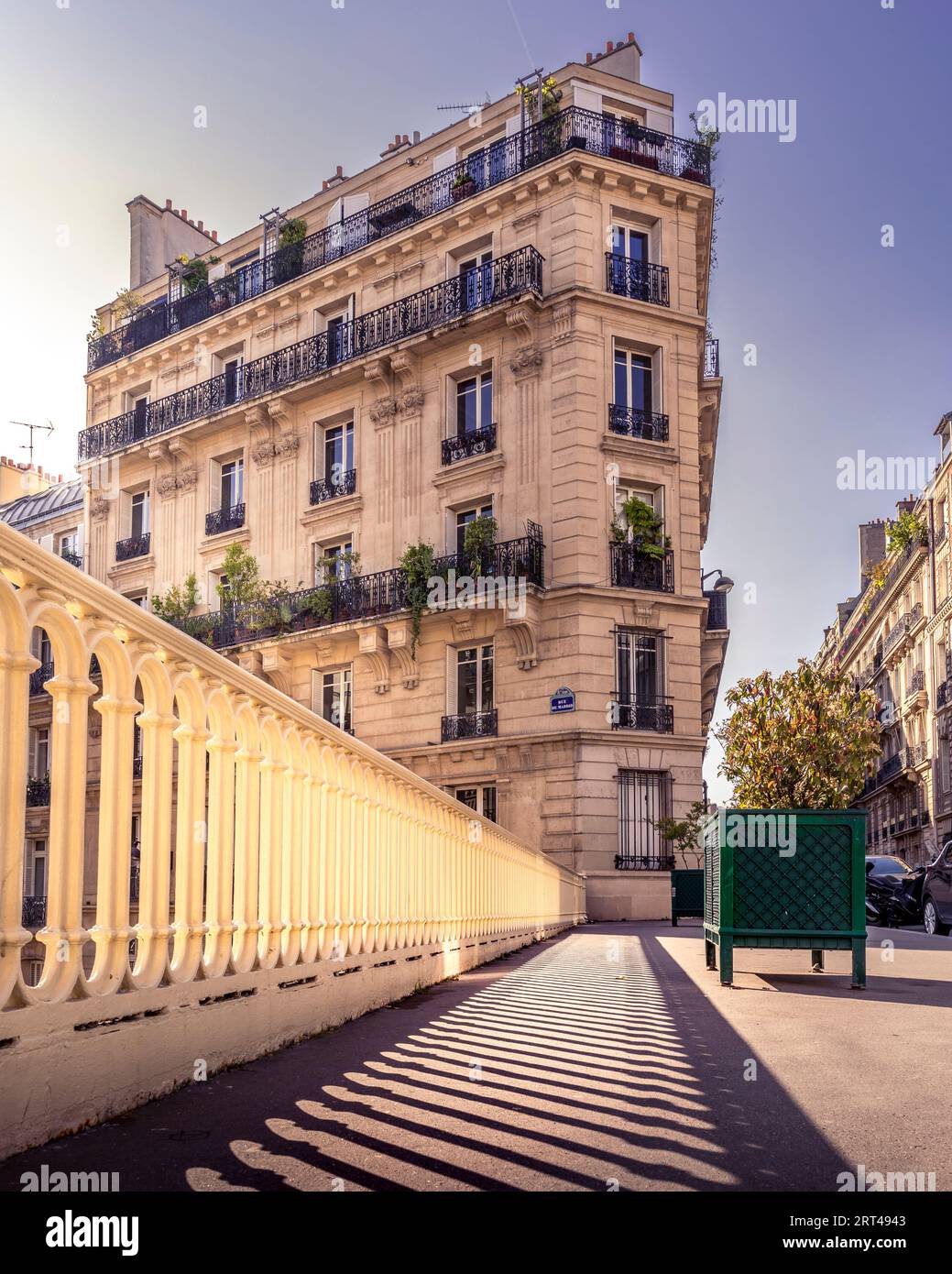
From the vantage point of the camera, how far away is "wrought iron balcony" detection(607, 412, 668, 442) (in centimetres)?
2995

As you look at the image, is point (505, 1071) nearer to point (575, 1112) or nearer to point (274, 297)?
point (575, 1112)

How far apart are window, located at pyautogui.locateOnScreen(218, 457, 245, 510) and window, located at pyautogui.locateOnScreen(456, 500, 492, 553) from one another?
8.48m

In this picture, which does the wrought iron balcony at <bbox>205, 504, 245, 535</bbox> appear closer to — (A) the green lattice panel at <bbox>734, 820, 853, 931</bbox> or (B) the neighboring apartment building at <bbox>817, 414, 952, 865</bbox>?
(B) the neighboring apartment building at <bbox>817, 414, 952, 865</bbox>

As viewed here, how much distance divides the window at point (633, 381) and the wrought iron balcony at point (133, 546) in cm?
1671

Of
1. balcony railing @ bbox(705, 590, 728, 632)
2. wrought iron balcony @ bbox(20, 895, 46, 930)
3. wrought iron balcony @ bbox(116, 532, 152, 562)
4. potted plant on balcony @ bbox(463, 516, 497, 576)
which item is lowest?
wrought iron balcony @ bbox(20, 895, 46, 930)

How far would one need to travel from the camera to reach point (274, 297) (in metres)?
36.2

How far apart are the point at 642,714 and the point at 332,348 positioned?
47.1 ft

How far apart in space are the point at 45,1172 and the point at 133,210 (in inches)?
1811

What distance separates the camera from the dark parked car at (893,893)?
2374 cm

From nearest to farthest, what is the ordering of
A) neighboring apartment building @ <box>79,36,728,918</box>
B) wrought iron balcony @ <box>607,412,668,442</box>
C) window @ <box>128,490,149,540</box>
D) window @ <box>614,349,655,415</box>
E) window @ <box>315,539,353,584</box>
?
neighboring apartment building @ <box>79,36,728,918</box>
wrought iron balcony @ <box>607,412,668,442</box>
window @ <box>614,349,655,415</box>
window @ <box>315,539,353,584</box>
window @ <box>128,490,149,540</box>

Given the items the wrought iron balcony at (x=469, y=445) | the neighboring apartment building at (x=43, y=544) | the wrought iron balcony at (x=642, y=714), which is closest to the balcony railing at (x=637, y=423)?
the wrought iron balcony at (x=469, y=445)

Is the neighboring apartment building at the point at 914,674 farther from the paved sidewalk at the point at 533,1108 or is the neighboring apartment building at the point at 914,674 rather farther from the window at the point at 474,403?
the paved sidewalk at the point at 533,1108

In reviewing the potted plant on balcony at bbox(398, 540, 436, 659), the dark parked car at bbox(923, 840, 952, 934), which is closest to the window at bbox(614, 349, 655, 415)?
the potted plant on balcony at bbox(398, 540, 436, 659)
